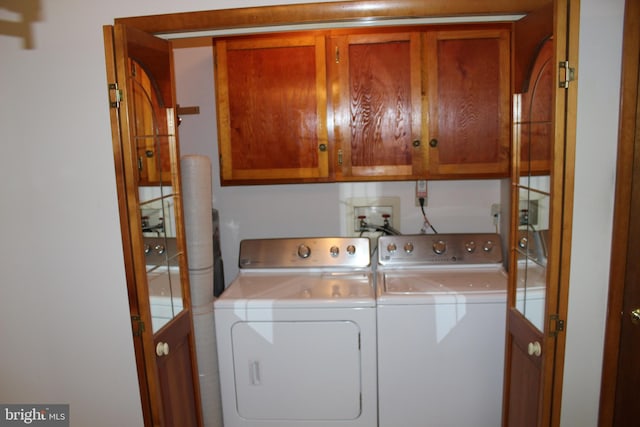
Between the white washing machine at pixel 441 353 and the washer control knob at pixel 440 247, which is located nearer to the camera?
the white washing machine at pixel 441 353

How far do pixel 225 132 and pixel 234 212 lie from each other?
61 cm

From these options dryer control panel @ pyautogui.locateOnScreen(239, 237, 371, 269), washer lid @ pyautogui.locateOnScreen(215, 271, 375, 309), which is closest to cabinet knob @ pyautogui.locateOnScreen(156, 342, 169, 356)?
washer lid @ pyautogui.locateOnScreen(215, 271, 375, 309)

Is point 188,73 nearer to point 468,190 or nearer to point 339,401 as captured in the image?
point 468,190

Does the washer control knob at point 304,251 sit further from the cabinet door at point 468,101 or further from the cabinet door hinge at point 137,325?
the cabinet door hinge at point 137,325

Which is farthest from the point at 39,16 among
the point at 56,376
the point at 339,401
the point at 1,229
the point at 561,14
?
the point at 339,401

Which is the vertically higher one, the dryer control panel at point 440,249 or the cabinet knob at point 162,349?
the dryer control panel at point 440,249

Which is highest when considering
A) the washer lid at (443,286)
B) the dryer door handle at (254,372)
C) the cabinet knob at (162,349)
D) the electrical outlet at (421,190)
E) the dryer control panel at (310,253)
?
the electrical outlet at (421,190)

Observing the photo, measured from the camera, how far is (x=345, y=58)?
260cm

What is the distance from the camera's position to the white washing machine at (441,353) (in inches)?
92.0

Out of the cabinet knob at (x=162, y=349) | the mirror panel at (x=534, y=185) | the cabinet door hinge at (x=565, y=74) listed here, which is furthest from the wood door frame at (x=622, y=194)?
the cabinet knob at (x=162, y=349)

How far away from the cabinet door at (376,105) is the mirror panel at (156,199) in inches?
38.5

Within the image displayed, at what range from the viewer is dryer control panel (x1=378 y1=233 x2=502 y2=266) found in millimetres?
2826

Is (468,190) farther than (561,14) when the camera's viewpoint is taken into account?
Yes

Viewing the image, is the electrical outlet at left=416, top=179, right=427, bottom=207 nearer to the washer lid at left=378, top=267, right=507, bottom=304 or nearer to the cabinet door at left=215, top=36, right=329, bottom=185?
the washer lid at left=378, top=267, right=507, bottom=304
